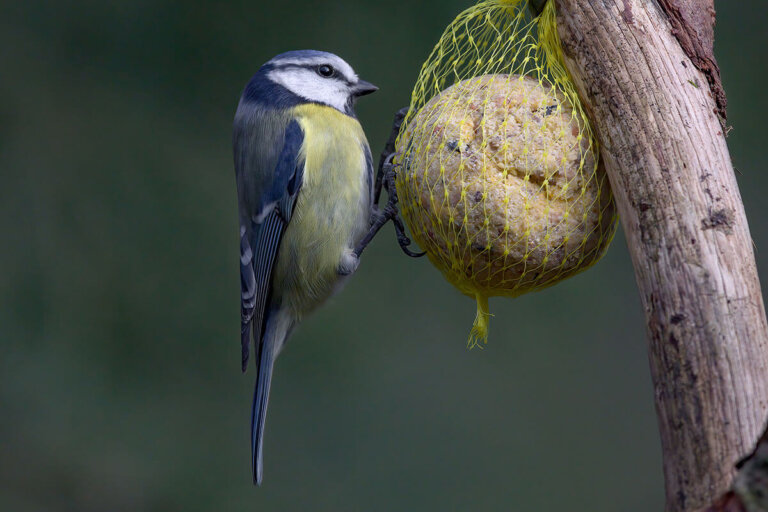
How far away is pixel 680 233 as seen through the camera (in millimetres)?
1235

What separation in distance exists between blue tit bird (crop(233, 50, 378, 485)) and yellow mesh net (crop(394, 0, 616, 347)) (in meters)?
0.45

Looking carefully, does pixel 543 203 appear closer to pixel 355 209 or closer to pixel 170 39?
pixel 355 209

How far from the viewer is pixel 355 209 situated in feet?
6.38

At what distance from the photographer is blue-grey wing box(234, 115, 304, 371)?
6.41ft

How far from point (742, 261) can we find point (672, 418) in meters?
0.26

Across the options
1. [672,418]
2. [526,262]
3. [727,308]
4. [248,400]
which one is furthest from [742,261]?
[248,400]

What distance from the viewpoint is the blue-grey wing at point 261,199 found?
6.41ft

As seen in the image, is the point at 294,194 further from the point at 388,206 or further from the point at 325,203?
the point at 388,206

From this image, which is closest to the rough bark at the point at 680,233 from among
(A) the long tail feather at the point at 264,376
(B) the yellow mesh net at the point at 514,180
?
(B) the yellow mesh net at the point at 514,180

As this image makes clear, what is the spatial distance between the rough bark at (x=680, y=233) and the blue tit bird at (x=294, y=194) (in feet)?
2.24

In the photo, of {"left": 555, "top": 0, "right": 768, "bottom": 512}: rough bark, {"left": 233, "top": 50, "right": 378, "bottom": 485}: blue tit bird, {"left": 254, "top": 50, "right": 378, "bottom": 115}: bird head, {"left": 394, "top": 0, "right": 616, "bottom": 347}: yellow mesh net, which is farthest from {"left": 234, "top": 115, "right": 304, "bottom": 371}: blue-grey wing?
{"left": 555, "top": 0, "right": 768, "bottom": 512}: rough bark

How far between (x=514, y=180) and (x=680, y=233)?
306 millimetres

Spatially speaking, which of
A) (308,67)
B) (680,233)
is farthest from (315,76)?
(680,233)

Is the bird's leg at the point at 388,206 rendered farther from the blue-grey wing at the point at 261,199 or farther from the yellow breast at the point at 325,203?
the blue-grey wing at the point at 261,199
